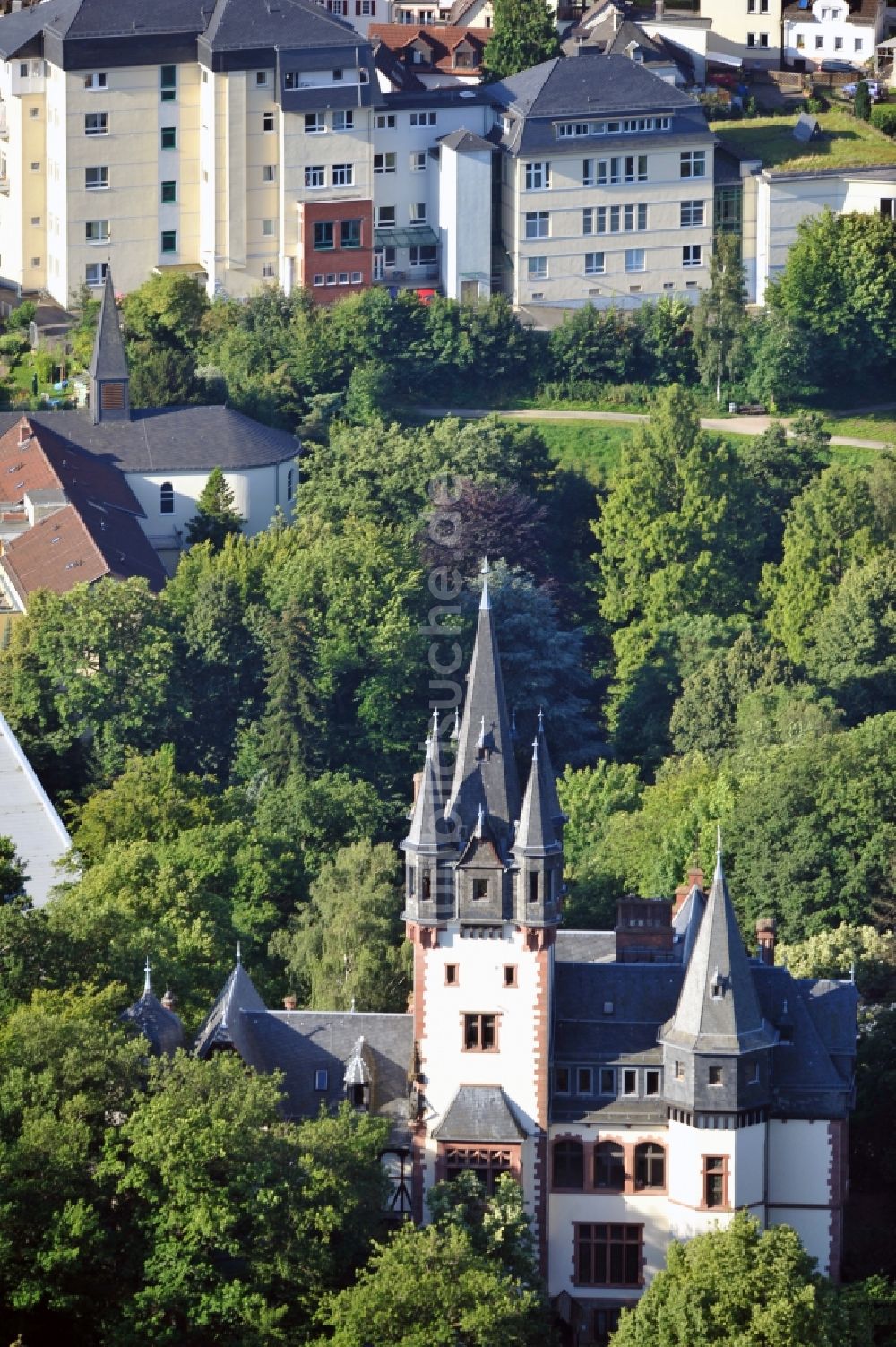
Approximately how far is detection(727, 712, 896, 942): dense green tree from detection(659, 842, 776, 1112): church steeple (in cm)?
2287

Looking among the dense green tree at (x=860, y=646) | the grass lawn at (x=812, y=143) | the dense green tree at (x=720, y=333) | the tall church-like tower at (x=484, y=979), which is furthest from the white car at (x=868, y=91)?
the tall church-like tower at (x=484, y=979)

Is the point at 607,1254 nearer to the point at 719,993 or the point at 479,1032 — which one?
the point at 479,1032

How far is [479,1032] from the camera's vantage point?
114250 millimetres

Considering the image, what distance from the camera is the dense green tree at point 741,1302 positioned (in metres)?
107

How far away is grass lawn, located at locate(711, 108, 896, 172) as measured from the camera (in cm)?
18725

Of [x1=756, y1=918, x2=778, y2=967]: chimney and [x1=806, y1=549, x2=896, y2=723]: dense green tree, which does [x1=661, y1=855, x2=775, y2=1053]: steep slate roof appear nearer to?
[x1=756, y1=918, x2=778, y2=967]: chimney

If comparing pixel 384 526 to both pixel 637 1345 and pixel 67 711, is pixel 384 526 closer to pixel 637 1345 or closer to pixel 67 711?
pixel 67 711

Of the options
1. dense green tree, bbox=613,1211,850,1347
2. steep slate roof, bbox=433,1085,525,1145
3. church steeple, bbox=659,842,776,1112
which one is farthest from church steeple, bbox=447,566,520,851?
dense green tree, bbox=613,1211,850,1347

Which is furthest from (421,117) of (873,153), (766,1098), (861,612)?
(766,1098)

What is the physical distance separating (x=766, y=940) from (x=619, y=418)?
192 ft

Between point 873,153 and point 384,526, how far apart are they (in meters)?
35.0

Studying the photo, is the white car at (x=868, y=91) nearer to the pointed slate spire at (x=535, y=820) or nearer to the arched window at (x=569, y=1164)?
the pointed slate spire at (x=535, y=820)

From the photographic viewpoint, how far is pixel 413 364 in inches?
6988

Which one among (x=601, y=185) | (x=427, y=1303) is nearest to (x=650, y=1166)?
(x=427, y=1303)
